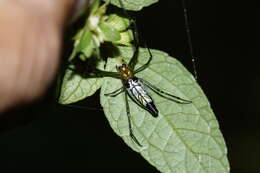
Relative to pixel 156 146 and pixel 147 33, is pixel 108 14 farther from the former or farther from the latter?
pixel 147 33

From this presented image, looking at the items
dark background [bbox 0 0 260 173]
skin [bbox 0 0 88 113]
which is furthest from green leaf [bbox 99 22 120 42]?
dark background [bbox 0 0 260 173]

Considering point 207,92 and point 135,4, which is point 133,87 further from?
point 207,92

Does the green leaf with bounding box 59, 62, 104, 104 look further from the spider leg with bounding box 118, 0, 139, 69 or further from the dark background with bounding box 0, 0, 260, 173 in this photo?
the dark background with bounding box 0, 0, 260, 173

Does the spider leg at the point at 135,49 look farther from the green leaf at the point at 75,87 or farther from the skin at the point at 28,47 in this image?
the skin at the point at 28,47

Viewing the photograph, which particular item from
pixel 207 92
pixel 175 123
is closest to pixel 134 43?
pixel 175 123

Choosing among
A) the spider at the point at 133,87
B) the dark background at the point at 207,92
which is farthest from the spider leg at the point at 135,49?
the dark background at the point at 207,92

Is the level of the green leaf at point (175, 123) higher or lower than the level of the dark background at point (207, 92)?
higher
